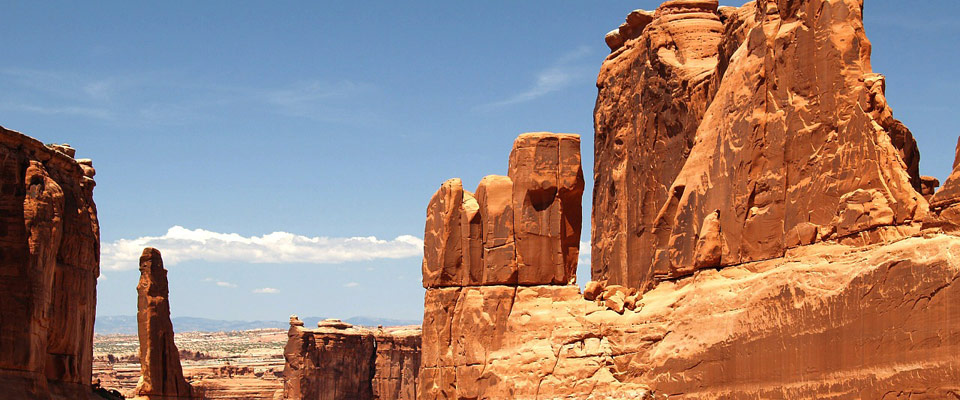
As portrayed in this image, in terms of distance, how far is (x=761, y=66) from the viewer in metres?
23.7

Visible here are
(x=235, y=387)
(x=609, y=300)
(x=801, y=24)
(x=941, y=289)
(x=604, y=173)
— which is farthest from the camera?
(x=235, y=387)

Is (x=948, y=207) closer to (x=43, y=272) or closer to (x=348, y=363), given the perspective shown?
(x=43, y=272)

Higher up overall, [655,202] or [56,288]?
[655,202]

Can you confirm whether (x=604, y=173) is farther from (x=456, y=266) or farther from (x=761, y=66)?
(x=761, y=66)

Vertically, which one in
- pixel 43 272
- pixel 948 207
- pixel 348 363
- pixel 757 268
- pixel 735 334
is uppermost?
pixel 43 272

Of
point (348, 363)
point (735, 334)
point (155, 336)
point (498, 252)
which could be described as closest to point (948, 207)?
point (735, 334)

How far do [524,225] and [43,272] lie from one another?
12.9 metres

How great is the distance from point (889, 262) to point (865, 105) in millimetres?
3086

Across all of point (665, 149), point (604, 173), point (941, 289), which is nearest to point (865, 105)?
point (941, 289)

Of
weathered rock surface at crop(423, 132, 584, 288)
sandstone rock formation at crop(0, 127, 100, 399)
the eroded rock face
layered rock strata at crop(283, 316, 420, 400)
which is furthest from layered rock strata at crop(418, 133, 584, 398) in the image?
layered rock strata at crop(283, 316, 420, 400)

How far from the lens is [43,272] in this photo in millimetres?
33719

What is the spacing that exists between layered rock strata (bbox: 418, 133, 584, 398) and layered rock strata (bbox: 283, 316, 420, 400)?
201ft

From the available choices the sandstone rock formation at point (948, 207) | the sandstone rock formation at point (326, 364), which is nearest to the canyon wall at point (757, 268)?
the sandstone rock formation at point (948, 207)

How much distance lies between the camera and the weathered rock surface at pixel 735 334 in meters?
18.6
